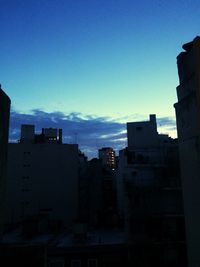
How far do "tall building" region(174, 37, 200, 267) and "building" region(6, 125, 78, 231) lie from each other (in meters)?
30.9

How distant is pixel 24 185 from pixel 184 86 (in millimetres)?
32825

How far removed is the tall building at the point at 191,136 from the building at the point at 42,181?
30866 mm

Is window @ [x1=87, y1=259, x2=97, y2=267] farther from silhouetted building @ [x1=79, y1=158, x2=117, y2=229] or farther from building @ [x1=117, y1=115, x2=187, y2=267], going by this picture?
silhouetted building @ [x1=79, y1=158, x2=117, y2=229]

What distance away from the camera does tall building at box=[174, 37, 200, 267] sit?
15.9 ft

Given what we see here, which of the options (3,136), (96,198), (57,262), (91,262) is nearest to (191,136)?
(3,136)

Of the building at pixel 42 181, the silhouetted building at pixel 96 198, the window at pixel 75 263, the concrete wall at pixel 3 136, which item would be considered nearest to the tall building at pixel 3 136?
the concrete wall at pixel 3 136

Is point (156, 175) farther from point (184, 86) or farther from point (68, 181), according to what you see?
point (184, 86)

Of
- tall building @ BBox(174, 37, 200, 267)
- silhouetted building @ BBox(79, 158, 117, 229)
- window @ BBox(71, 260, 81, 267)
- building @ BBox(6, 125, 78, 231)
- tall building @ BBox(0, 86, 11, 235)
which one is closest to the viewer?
tall building @ BBox(174, 37, 200, 267)

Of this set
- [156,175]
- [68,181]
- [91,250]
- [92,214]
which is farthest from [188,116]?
[68,181]

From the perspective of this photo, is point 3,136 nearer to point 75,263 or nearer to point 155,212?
point 75,263

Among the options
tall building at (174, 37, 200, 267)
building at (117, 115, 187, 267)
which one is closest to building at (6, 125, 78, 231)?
building at (117, 115, 187, 267)

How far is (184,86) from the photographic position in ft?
18.2

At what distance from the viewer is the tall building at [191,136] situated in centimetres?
486

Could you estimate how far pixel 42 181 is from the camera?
36.0m
